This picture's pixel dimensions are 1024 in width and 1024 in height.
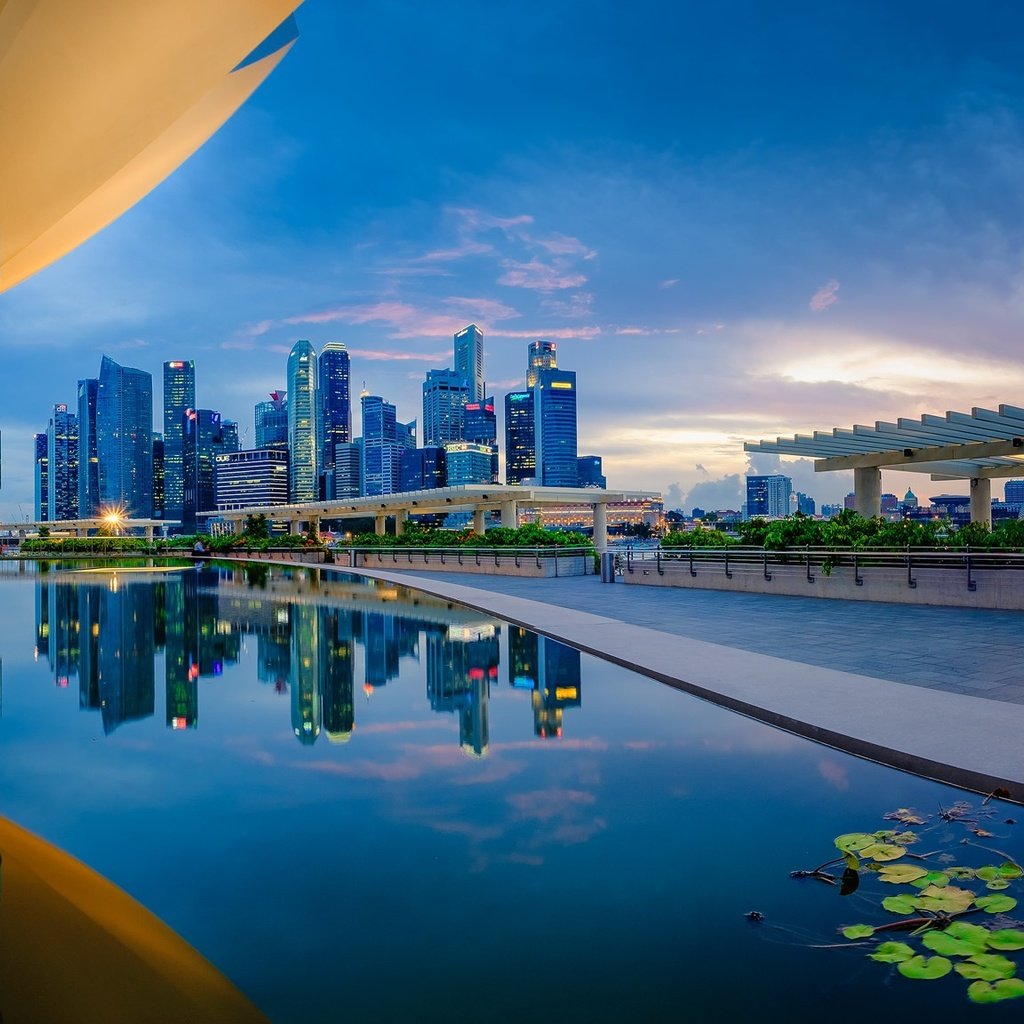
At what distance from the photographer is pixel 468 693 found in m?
8.73

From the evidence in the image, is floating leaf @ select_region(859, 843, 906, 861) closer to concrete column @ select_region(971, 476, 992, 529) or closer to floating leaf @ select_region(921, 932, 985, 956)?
floating leaf @ select_region(921, 932, 985, 956)

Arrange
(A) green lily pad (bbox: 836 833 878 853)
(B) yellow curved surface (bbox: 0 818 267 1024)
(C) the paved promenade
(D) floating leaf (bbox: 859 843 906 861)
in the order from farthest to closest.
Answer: (C) the paved promenade
(A) green lily pad (bbox: 836 833 878 853)
(D) floating leaf (bbox: 859 843 906 861)
(B) yellow curved surface (bbox: 0 818 267 1024)

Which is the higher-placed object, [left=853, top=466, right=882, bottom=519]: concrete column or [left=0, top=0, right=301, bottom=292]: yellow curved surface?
[left=0, top=0, right=301, bottom=292]: yellow curved surface

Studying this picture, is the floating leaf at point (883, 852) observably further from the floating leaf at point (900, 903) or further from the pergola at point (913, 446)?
the pergola at point (913, 446)

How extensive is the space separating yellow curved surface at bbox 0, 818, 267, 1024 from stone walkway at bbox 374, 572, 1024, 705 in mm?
7594

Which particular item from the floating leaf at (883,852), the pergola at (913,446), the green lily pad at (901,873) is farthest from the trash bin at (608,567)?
the green lily pad at (901,873)

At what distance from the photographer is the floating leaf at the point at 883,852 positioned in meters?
4.17

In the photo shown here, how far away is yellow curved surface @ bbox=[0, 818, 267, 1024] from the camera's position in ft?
9.36

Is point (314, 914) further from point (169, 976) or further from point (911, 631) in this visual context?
point (911, 631)

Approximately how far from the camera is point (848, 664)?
9.33m

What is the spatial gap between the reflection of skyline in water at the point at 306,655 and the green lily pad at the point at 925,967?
3.61 metres

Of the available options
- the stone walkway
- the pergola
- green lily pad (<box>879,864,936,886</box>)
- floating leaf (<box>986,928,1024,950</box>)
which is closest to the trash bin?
the stone walkway

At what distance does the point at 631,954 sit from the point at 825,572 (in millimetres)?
16615

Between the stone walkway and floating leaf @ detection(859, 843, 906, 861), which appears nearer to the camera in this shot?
floating leaf @ detection(859, 843, 906, 861)
